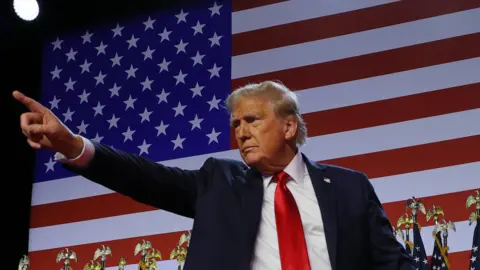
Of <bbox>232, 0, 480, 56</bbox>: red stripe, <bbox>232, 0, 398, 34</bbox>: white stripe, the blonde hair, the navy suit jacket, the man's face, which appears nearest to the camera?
the navy suit jacket

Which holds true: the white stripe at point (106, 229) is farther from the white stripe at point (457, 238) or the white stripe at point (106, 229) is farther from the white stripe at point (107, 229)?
the white stripe at point (457, 238)

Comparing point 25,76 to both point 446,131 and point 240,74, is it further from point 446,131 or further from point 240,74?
point 446,131

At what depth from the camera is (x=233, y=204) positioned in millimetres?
2652

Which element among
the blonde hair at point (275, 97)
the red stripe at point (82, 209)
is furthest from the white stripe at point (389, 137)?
the blonde hair at point (275, 97)

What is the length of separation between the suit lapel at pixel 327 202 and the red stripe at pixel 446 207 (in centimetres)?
189

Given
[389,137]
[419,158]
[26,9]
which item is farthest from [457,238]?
[26,9]

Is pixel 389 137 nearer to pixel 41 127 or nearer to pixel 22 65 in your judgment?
pixel 22 65

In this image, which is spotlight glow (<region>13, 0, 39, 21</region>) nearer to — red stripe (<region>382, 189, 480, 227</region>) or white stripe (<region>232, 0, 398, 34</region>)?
white stripe (<region>232, 0, 398, 34</region>)

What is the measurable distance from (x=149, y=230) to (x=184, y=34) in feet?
4.30

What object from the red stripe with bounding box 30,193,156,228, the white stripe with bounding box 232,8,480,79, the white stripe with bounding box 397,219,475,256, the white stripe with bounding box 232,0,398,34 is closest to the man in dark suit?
the white stripe with bounding box 397,219,475,256

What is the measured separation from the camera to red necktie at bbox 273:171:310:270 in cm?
254

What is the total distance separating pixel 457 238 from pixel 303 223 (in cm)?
207

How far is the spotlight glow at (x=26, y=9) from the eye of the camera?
557 centimetres

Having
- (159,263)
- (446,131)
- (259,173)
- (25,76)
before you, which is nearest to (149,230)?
(159,263)
